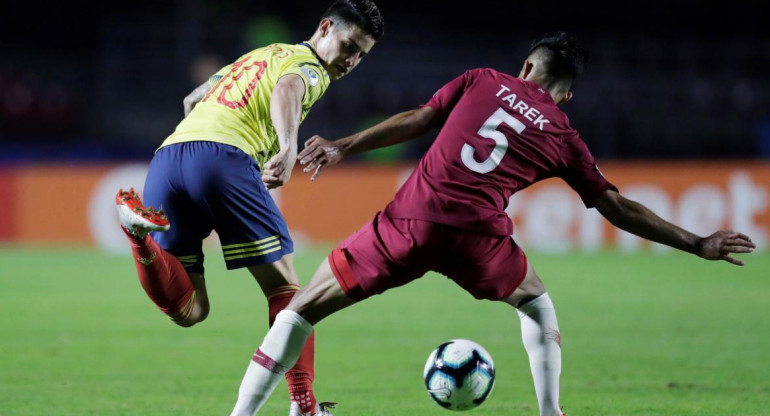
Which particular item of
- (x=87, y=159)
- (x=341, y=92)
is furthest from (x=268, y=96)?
(x=341, y=92)

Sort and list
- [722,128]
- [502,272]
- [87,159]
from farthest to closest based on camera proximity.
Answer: [722,128] < [87,159] < [502,272]

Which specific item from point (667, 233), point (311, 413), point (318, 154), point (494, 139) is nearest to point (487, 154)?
point (494, 139)

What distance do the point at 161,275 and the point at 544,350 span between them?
198 centimetres

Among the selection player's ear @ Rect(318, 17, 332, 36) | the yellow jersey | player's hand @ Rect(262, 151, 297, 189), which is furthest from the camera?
player's ear @ Rect(318, 17, 332, 36)

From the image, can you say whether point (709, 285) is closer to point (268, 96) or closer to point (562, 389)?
point (562, 389)

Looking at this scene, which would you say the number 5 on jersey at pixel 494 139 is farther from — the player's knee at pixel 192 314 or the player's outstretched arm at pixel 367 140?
the player's knee at pixel 192 314

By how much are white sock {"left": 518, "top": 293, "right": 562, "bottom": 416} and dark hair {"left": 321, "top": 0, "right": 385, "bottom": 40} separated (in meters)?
1.68

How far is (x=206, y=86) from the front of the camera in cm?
602

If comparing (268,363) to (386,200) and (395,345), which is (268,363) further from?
(386,200)

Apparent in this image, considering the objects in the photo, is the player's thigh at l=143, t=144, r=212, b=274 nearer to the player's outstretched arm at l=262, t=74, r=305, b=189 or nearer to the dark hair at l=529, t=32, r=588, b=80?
the player's outstretched arm at l=262, t=74, r=305, b=189

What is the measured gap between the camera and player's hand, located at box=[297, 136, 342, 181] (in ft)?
15.5

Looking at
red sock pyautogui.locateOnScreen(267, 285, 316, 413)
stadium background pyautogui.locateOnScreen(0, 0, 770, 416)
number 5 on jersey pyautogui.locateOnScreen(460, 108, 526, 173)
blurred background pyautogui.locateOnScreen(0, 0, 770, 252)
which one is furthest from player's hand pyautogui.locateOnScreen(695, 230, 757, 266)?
blurred background pyautogui.locateOnScreen(0, 0, 770, 252)

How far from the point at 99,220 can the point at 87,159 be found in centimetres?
216

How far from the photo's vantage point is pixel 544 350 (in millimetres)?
5164
